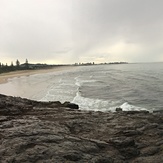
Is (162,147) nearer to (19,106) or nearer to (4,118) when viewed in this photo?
(4,118)

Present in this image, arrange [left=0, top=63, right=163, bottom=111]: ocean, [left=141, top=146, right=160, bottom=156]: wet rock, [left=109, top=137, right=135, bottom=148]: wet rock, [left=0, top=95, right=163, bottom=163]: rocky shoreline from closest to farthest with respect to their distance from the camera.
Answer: [left=0, top=95, right=163, bottom=163]: rocky shoreline
[left=141, top=146, right=160, bottom=156]: wet rock
[left=109, top=137, right=135, bottom=148]: wet rock
[left=0, top=63, right=163, bottom=111]: ocean

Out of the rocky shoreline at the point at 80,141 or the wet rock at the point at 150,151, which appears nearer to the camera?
the rocky shoreline at the point at 80,141

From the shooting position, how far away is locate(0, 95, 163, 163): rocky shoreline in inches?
254

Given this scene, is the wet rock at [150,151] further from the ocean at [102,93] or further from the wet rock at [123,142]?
the ocean at [102,93]

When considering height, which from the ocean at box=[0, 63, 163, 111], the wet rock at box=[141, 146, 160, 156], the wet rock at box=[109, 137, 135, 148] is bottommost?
Result: the ocean at box=[0, 63, 163, 111]

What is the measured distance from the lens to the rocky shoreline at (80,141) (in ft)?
21.2

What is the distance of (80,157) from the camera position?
6512 mm

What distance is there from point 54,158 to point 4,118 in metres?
4.34

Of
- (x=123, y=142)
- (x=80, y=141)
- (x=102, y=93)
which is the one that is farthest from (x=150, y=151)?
(x=102, y=93)

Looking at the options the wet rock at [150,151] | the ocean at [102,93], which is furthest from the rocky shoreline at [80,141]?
the ocean at [102,93]

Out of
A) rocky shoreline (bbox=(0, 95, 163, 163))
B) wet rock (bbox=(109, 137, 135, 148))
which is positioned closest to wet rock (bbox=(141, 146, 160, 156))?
rocky shoreline (bbox=(0, 95, 163, 163))

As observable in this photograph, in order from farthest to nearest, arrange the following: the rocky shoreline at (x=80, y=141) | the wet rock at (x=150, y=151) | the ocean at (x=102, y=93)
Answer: the ocean at (x=102, y=93)
the wet rock at (x=150, y=151)
the rocky shoreline at (x=80, y=141)

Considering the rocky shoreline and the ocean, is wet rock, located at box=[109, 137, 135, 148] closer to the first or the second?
the rocky shoreline

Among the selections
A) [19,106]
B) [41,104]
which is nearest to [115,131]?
[19,106]
